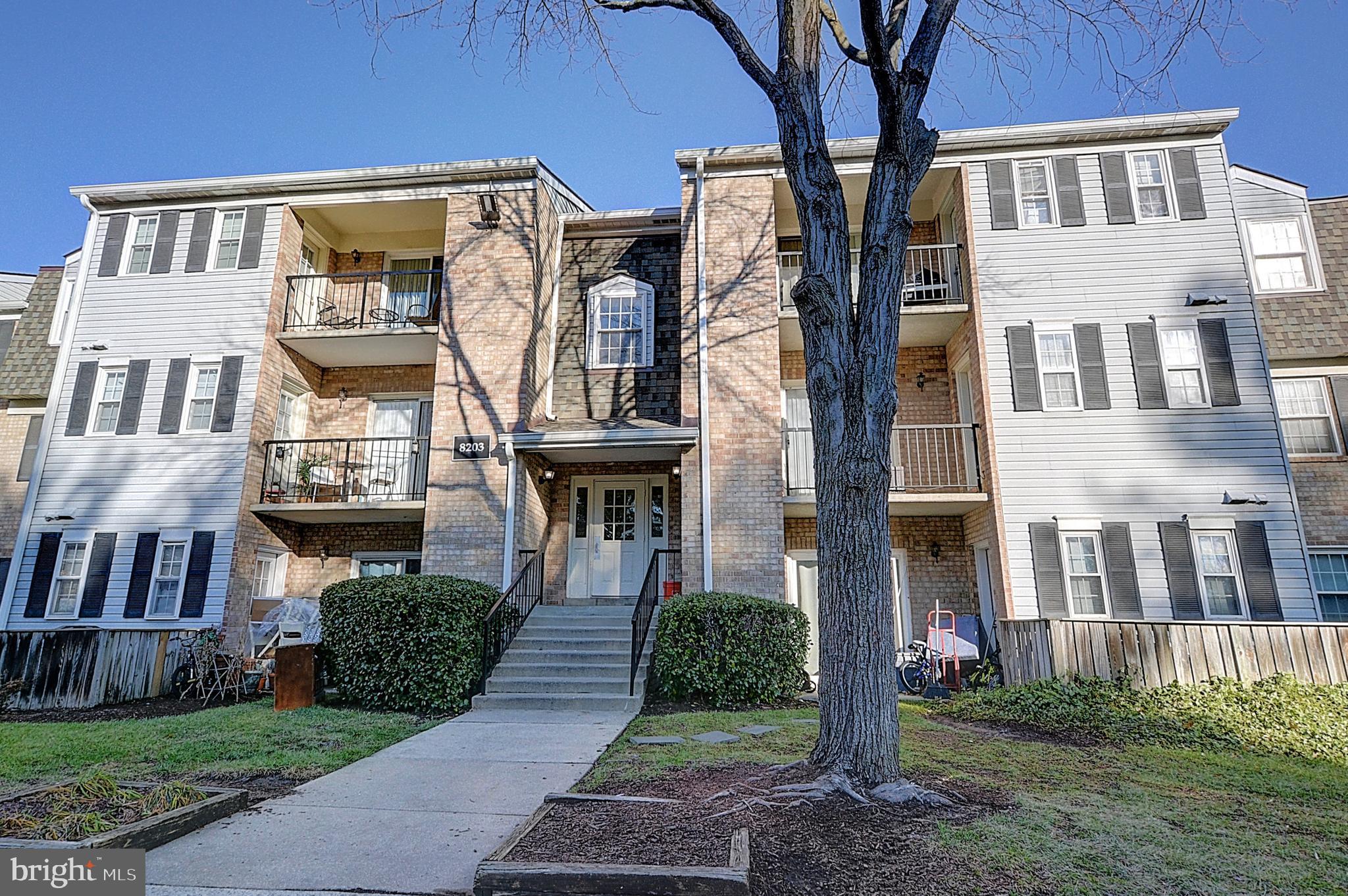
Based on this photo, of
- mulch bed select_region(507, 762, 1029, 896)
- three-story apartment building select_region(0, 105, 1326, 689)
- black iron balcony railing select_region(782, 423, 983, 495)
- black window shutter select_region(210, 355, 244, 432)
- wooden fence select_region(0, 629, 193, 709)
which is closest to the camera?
mulch bed select_region(507, 762, 1029, 896)

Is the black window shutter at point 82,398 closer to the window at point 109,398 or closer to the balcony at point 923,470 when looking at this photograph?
the window at point 109,398

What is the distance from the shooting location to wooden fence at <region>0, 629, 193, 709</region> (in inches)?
364

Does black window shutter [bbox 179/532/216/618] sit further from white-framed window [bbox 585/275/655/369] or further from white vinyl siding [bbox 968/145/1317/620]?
white vinyl siding [bbox 968/145/1317/620]

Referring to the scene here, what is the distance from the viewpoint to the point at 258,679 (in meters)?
10.2

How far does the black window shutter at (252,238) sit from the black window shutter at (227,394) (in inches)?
71.5

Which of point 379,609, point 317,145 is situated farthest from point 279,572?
point 317,145

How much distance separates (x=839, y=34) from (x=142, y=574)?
13.0m

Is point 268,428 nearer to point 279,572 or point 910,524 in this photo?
point 279,572

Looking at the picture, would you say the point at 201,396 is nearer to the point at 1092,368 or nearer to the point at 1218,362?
the point at 1092,368

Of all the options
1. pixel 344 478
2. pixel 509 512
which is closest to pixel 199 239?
pixel 344 478

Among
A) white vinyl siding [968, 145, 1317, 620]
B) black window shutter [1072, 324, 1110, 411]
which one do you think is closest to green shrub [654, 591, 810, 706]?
white vinyl siding [968, 145, 1317, 620]

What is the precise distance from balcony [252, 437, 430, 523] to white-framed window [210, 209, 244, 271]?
354cm

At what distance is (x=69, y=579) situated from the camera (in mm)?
11992

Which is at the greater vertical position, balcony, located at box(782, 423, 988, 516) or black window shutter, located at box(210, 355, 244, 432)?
black window shutter, located at box(210, 355, 244, 432)
